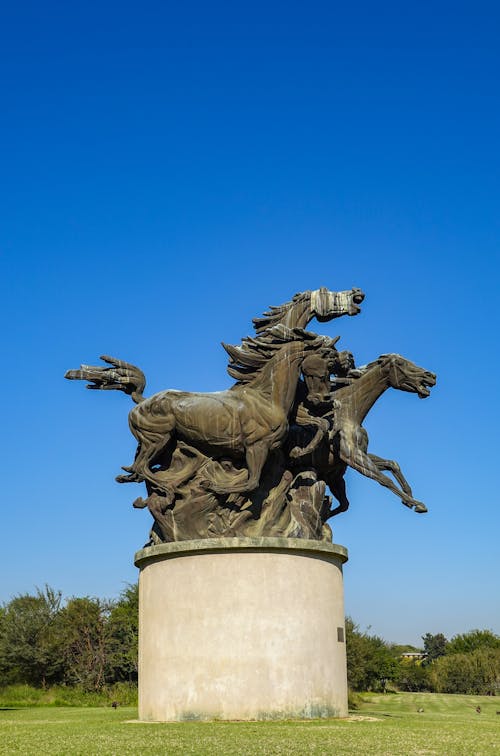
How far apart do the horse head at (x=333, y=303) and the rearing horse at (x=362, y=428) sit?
1.85 m

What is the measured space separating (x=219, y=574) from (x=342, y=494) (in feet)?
14.2

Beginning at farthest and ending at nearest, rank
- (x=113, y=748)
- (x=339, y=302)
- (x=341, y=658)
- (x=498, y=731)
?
(x=339, y=302) < (x=341, y=658) < (x=498, y=731) < (x=113, y=748)

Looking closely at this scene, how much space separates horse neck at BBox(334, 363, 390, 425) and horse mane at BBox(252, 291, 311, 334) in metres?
2.25

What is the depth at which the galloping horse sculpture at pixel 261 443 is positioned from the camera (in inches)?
587

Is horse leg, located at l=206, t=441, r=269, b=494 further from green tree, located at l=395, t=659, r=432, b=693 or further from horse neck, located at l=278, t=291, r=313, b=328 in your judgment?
green tree, located at l=395, t=659, r=432, b=693

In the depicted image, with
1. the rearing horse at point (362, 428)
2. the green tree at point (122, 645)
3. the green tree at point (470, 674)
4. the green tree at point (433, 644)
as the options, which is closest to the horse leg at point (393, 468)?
the rearing horse at point (362, 428)

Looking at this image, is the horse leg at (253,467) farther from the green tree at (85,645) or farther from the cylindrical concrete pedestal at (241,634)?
the green tree at (85,645)

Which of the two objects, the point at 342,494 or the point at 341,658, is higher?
the point at 342,494

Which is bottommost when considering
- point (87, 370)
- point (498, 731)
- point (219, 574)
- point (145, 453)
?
point (498, 731)

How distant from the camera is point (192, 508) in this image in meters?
15.0

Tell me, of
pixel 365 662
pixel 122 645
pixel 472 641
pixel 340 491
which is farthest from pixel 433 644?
pixel 340 491

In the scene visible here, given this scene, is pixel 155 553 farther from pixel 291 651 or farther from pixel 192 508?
pixel 291 651

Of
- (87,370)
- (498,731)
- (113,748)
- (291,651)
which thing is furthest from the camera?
(87,370)

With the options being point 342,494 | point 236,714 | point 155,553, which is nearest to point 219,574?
point 155,553
